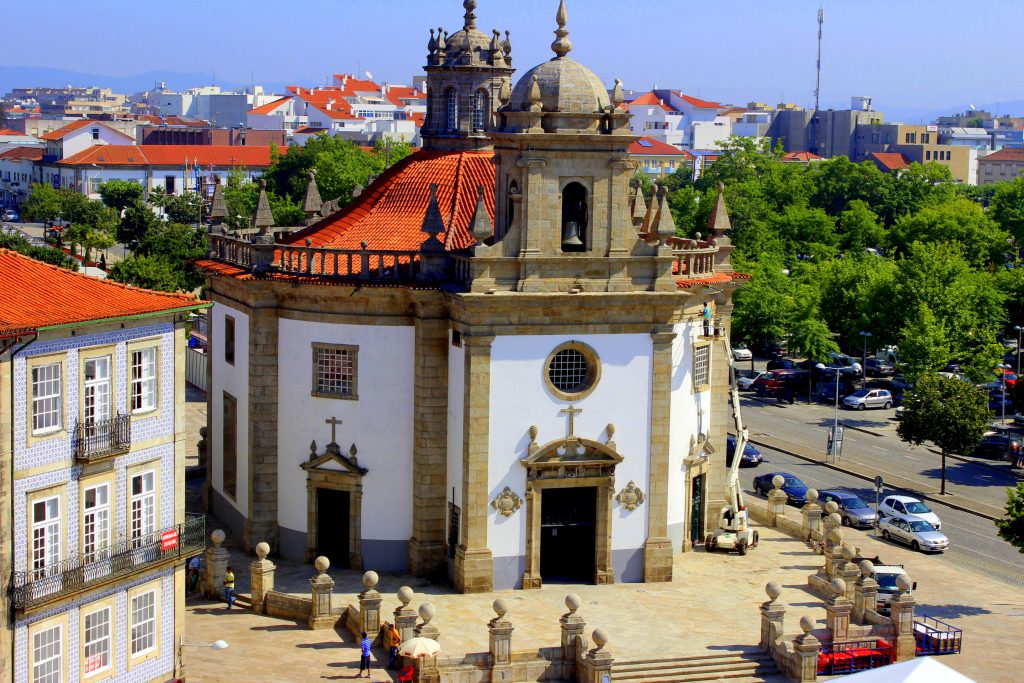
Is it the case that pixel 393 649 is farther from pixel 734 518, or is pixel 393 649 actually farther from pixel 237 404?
pixel 734 518

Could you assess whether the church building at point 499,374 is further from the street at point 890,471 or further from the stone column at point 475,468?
the street at point 890,471

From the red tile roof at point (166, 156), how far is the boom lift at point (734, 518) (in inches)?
5021

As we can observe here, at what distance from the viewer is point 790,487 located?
62.0 m

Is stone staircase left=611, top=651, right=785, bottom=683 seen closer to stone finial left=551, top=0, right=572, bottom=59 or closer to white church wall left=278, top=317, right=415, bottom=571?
white church wall left=278, top=317, right=415, bottom=571

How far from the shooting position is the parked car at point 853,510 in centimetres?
5838

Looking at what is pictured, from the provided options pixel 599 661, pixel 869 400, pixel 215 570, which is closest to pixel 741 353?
pixel 869 400

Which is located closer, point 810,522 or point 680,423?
point 680,423

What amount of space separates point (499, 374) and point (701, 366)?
330 inches

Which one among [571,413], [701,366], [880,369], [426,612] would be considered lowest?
[426,612]

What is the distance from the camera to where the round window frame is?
4572cm

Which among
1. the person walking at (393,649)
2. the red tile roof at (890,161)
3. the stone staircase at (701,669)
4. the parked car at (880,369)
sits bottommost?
the stone staircase at (701,669)

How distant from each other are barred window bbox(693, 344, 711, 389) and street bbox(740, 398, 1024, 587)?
9.45 metres

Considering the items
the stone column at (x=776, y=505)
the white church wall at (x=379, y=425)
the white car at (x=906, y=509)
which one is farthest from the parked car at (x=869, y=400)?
the white church wall at (x=379, y=425)

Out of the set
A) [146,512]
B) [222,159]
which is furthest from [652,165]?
[146,512]
